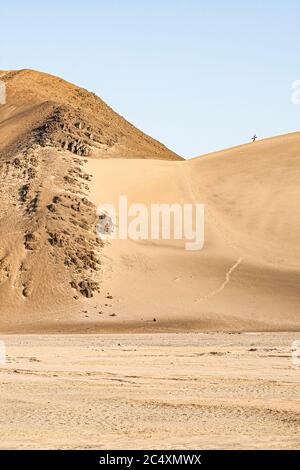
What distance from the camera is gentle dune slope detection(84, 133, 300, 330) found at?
38750 millimetres

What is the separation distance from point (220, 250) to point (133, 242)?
4183mm

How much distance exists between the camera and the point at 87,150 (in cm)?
5647

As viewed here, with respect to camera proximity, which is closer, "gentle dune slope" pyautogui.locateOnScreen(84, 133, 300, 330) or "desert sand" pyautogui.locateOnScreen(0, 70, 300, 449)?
"desert sand" pyautogui.locateOnScreen(0, 70, 300, 449)

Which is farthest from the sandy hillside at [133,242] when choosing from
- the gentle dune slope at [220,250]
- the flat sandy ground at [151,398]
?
the flat sandy ground at [151,398]

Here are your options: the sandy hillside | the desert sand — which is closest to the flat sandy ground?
the desert sand

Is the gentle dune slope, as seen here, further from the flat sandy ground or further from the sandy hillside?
the flat sandy ground

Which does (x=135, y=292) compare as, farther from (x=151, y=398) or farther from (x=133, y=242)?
(x=151, y=398)

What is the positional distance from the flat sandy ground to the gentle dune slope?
11.9m

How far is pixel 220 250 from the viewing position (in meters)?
45.7

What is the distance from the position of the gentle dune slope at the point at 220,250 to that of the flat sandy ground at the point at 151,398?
11.9 m

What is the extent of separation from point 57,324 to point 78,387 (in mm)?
21117

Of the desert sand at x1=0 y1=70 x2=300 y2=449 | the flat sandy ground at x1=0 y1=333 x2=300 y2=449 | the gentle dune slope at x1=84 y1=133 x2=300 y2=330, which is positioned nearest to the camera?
the flat sandy ground at x1=0 y1=333 x2=300 y2=449

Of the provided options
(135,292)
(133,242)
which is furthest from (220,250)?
(135,292)

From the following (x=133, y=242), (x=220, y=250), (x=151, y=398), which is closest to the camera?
(x=151, y=398)
